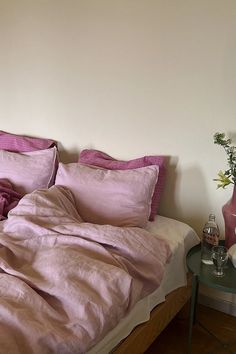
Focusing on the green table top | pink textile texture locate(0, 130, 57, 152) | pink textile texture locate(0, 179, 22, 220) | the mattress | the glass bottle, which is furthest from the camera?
pink textile texture locate(0, 130, 57, 152)

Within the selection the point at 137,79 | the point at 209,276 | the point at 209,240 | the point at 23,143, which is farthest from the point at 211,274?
the point at 23,143

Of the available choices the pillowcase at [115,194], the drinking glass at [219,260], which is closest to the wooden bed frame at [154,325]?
the drinking glass at [219,260]

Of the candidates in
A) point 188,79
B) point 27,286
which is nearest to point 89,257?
point 27,286

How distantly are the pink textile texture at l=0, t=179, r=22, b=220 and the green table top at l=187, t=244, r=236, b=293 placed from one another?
3.13 ft

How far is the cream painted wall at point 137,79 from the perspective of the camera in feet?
5.57

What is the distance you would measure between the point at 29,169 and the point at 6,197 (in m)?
0.23

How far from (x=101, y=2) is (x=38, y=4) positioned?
0.48 meters

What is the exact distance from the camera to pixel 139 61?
1877mm

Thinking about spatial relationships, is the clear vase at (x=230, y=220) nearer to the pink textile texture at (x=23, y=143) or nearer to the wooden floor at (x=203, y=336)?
the wooden floor at (x=203, y=336)

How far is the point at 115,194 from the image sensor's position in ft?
5.68

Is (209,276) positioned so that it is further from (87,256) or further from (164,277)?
(87,256)

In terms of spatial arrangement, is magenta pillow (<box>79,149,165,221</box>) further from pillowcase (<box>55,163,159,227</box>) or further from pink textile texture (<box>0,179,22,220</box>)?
pink textile texture (<box>0,179,22,220</box>)

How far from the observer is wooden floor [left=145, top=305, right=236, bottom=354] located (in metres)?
1.69

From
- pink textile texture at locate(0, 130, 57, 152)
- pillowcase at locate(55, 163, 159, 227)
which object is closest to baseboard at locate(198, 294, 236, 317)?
pillowcase at locate(55, 163, 159, 227)
